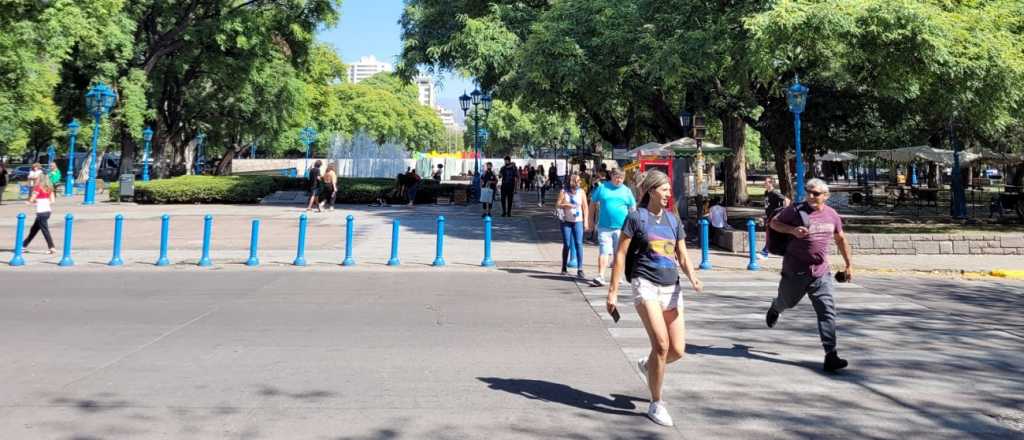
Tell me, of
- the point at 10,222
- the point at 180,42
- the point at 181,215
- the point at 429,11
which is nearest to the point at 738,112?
the point at 429,11

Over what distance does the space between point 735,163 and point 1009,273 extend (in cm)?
1670

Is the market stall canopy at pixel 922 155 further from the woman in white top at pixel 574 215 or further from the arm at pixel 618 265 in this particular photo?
the arm at pixel 618 265

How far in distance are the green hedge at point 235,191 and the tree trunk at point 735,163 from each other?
34.3ft

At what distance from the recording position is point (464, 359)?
6.62m

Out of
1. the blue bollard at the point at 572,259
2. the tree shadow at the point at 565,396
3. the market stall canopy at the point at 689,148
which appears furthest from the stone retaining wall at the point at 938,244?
the tree shadow at the point at 565,396

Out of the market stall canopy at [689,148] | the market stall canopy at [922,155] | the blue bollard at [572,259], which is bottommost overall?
the blue bollard at [572,259]

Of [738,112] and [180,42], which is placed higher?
[180,42]

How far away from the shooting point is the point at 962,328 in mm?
8234

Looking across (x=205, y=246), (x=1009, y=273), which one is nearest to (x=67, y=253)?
(x=205, y=246)

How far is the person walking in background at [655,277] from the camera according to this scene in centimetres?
498

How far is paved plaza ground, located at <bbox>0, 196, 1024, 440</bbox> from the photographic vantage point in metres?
4.93

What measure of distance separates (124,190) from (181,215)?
730 centimetres

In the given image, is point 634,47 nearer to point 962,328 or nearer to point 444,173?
point 962,328

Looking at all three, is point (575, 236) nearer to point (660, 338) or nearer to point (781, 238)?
point (781, 238)
